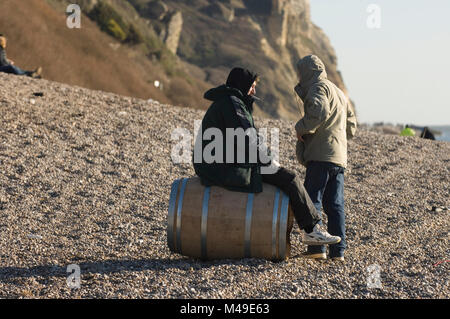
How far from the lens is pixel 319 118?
22.7 ft

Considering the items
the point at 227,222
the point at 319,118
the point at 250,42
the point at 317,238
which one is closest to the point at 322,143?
the point at 319,118

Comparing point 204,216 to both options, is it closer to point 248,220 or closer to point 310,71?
point 248,220

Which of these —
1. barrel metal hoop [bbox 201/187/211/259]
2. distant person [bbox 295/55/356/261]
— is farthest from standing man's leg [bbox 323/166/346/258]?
barrel metal hoop [bbox 201/187/211/259]

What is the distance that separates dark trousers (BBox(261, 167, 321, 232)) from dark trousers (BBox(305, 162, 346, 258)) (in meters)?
0.41

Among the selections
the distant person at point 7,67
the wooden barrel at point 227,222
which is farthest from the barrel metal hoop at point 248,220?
the distant person at point 7,67

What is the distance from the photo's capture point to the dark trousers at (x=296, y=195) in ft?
21.6

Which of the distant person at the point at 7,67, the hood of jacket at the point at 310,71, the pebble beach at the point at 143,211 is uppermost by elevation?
the distant person at the point at 7,67

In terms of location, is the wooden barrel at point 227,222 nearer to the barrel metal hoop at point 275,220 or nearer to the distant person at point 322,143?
the barrel metal hoop at point 275,220

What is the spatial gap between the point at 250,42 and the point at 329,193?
90765 mm
